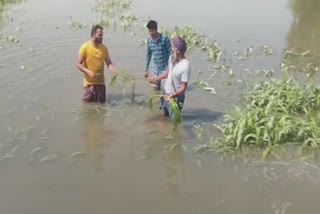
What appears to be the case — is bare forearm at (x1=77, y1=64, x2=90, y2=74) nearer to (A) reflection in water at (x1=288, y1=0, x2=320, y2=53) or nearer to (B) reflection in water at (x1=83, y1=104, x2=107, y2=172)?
(B) reflection in water at (x1=83, y1=104, x2=107, y2=172)

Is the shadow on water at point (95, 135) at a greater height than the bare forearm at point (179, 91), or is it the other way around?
the bare forearm at point (179, 91)

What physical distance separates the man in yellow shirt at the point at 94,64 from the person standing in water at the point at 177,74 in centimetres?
113

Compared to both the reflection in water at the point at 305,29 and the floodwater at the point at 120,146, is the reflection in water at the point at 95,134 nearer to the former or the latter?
the floodwater at the point at 120,146

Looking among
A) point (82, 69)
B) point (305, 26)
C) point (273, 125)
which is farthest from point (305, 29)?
point (82, 69)

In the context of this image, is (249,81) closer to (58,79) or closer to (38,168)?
(58,79)

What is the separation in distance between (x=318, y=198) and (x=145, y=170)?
2.08 meters

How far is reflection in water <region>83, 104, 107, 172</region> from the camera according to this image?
6492mm

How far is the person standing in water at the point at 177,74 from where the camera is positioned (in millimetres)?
6707

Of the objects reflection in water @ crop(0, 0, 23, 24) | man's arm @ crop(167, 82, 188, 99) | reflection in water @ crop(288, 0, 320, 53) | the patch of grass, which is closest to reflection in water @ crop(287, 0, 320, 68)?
reflection in water @ crop(288, 0, 320, 53)

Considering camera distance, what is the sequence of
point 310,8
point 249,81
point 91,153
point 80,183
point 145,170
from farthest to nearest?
1. point 310,8
2. point 249,81
3. point 91,153
4. point 145,170
5. point 80,183

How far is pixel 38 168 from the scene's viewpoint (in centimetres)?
620

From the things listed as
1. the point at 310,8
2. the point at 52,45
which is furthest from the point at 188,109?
the point at 310,8

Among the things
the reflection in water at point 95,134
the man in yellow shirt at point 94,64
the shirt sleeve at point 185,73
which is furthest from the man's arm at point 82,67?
the shirt sleeve at point 185,73

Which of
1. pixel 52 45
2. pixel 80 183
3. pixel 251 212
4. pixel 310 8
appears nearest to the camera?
pixel 251 212
